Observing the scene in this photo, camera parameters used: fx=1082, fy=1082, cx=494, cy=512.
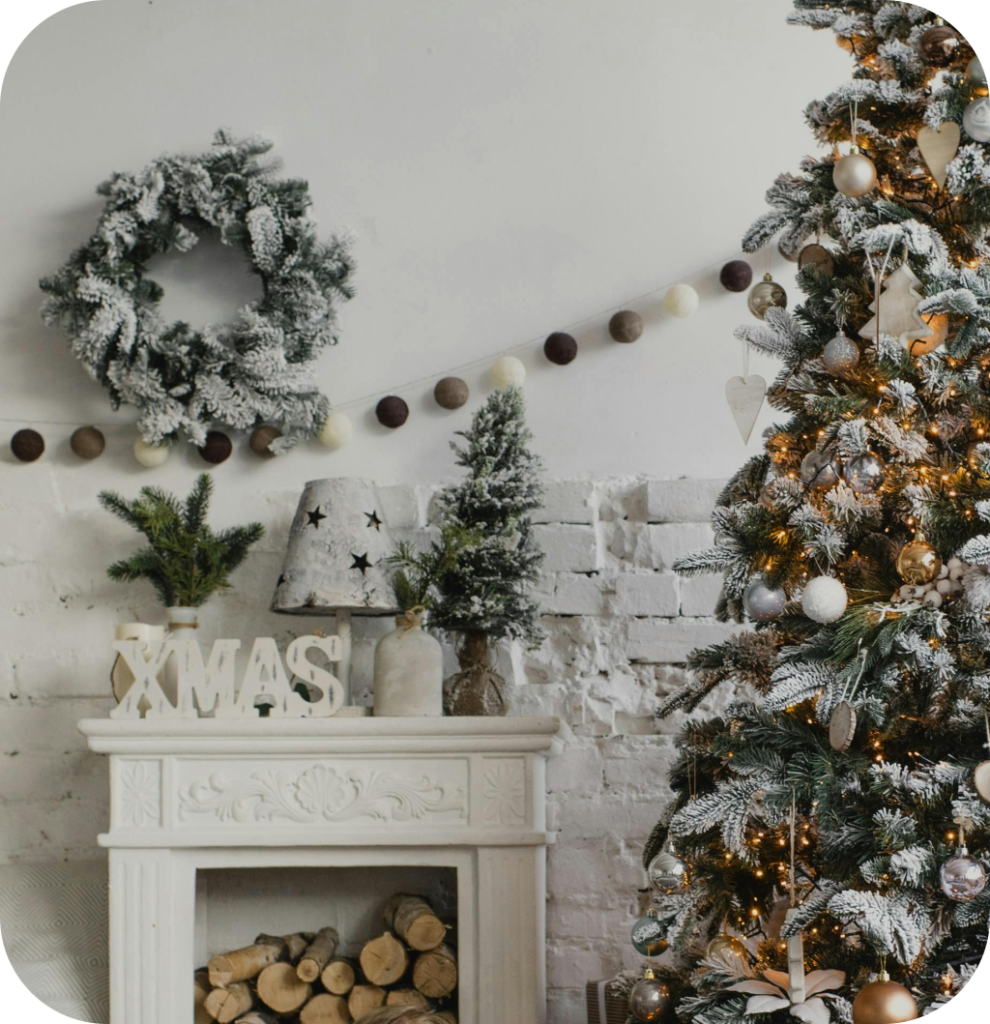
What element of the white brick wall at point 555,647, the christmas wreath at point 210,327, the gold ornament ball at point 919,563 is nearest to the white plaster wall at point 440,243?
the white brick wall at point 555,647

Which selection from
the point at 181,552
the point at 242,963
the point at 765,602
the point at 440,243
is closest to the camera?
the point at 765,602

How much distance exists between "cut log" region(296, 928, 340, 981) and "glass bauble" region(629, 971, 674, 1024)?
0.79 m

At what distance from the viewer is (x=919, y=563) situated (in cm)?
147

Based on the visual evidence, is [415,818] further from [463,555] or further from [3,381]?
[3,381]

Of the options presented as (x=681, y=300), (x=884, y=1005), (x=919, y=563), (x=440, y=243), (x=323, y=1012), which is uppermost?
(x=440, y=243)

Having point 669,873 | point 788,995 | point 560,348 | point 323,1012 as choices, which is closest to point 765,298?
point 560,348

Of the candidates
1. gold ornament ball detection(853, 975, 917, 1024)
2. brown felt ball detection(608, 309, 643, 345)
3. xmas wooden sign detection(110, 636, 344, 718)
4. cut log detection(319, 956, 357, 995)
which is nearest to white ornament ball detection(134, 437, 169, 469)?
xmas wooden sign detection(110, 636, 344, 718)

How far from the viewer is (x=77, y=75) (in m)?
2.58

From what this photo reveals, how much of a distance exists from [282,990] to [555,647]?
897mm

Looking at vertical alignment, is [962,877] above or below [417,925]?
above

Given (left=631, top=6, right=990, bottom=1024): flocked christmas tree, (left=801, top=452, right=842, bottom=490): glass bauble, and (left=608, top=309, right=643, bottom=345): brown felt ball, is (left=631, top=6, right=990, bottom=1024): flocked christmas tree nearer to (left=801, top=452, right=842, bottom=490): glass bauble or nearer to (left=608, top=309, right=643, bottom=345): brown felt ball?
(left=801, top=452, right=842, bottom=490): glass bauble

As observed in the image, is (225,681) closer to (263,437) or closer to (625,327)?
(263,437)

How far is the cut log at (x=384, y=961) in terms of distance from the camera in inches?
84.4

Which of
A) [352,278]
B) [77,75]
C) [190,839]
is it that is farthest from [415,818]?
[77,75]
